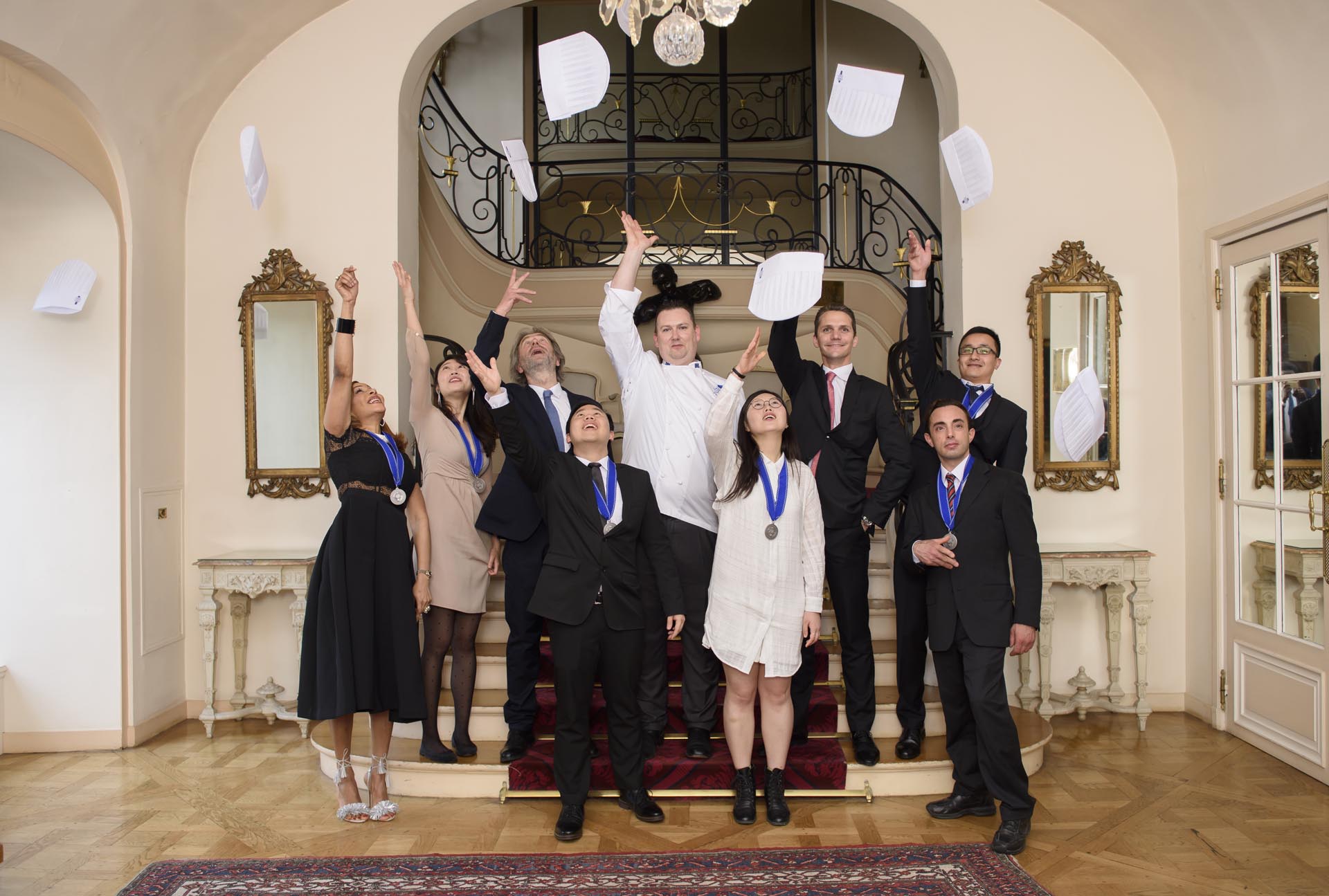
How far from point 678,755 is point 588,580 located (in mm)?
935

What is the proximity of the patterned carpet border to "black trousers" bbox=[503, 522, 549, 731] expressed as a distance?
73 centimetres

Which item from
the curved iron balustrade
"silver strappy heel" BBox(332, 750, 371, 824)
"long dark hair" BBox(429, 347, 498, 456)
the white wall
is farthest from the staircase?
the curved iron balustrade

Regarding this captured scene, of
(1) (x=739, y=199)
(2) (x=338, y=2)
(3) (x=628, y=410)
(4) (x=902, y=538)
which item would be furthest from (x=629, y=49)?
(4) (x=902, y=538)

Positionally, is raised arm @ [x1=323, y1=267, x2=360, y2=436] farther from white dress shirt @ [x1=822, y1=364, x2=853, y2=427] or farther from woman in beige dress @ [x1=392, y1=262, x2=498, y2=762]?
white dress shirt @ [x1=822, y1=364, x2=853, y2=427]

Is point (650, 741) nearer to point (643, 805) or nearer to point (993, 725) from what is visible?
point (643, 805)

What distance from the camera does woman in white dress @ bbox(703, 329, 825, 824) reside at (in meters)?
3.38

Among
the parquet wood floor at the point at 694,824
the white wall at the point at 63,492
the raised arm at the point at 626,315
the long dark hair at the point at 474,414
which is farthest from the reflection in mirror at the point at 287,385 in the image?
the raised arm at the point at 626,315

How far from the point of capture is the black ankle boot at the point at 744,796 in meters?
3.51

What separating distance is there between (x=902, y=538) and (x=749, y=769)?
3.40 ft

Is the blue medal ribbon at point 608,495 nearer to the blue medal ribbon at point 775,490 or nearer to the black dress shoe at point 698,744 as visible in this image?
the blue medal ribbon at point 775,490

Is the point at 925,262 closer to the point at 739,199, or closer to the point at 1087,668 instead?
the point at 1087,668

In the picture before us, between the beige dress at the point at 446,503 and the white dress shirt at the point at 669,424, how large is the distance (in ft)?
2.29

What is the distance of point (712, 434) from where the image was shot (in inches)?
135

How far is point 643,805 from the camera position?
3549mm
